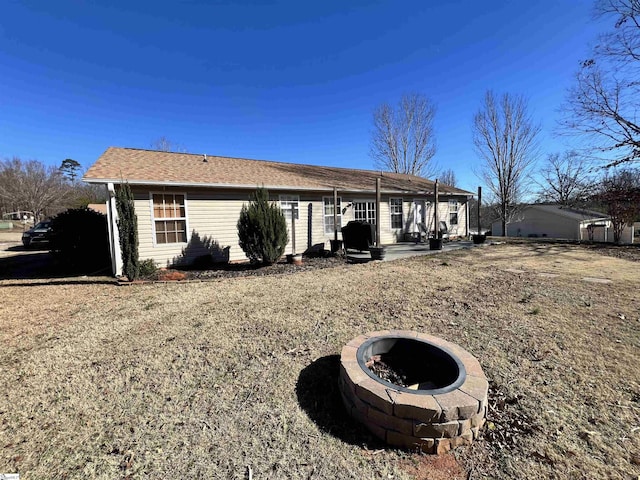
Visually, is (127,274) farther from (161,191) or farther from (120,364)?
(120,364)

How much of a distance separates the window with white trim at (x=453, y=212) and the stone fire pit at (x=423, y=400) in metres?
14.7

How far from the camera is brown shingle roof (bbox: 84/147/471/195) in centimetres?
776

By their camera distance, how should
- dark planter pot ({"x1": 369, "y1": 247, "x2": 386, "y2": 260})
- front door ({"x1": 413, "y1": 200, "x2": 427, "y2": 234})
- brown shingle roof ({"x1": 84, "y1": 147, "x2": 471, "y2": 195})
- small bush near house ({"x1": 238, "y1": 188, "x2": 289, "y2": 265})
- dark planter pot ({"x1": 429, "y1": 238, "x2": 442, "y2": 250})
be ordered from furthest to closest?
front door ({"x1": 413, "y1": 200, "x2": 427, "y2": 234}) < dark planter pot ({"x1": 429, "y1": 238, "x2": 442, "y2": 250}) < dark planter pot ({"x1": 369, "y1": 247, "x2": 386, "y2": 260}) < small bush near house ({"x1": 238, "y1": 188, "x2": 289, "y2": 265}) < brown shingle roof ({"x1": 84, "y1": 147, "x2": 471, "y2": 195})

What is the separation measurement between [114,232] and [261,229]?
12.2 ft

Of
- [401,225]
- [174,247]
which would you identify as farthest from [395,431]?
[401,225]

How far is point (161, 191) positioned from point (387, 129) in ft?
72.4

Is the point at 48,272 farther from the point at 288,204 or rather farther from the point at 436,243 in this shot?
the point at 436,243

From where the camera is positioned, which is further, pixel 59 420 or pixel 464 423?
pixel 59 420

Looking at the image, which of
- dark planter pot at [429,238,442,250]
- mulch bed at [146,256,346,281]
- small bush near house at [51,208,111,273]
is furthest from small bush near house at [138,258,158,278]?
dark planter pot at [429,238,442,250]

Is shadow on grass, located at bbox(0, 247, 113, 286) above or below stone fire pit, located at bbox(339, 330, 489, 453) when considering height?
above

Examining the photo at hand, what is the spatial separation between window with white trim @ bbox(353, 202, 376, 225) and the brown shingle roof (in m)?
0.77

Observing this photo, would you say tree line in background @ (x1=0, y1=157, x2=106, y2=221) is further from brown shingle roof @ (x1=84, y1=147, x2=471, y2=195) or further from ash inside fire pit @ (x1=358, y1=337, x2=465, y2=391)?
ash inside fire pit @ (x1=358, y1=337, x2=465, y2=391)

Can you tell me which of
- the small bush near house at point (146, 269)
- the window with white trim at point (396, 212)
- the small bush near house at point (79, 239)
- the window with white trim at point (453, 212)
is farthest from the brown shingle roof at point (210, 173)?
the window with white trim at point (453, 212)

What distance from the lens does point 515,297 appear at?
4.94 metres
